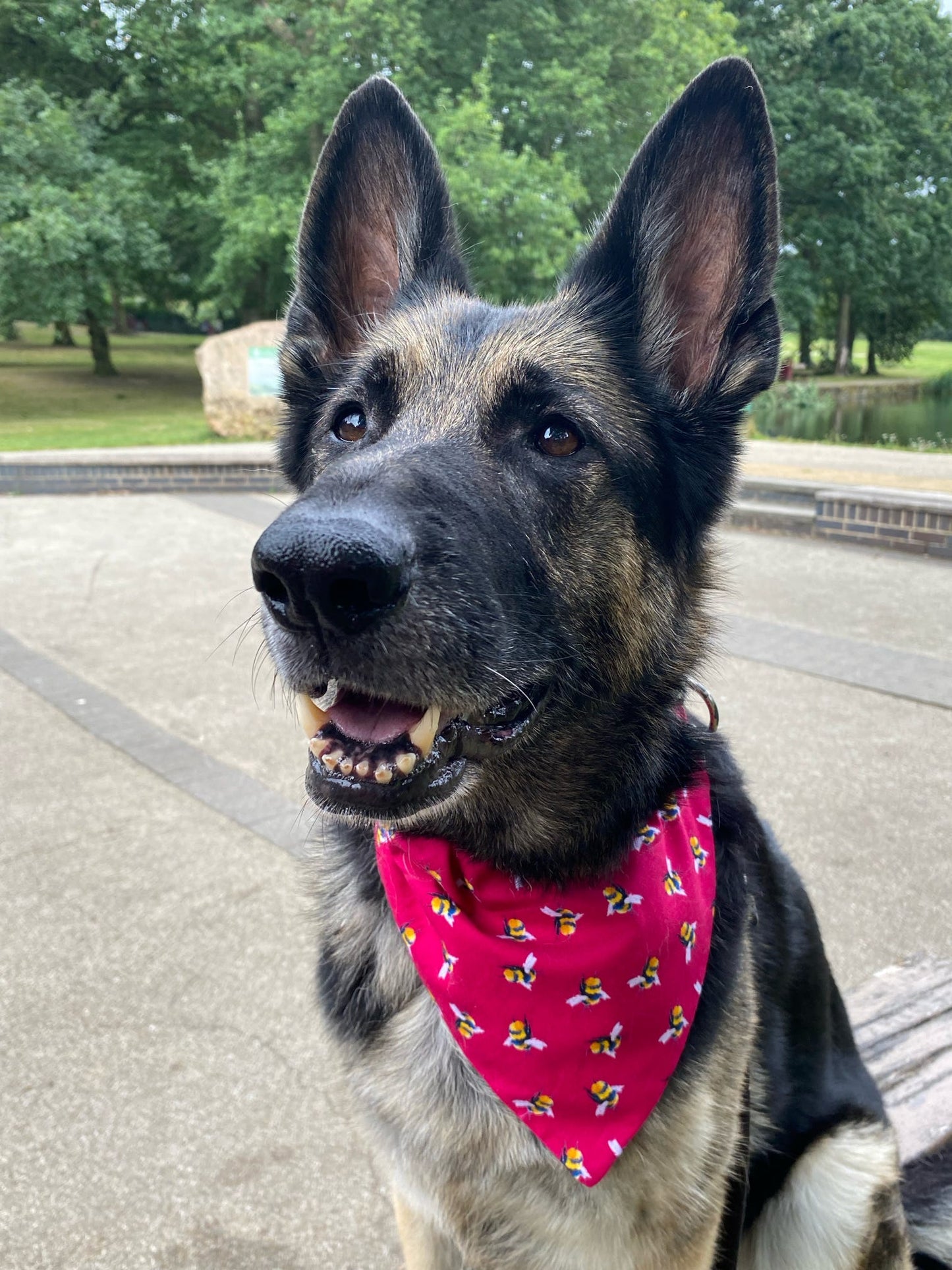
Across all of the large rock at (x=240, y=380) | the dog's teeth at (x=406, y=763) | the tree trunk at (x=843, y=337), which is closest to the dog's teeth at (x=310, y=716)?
the dog's teeth at (x=406, y=763)

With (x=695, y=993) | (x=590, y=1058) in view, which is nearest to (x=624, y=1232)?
(x=590, y=1058)

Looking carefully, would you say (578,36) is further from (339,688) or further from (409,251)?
(339,688)

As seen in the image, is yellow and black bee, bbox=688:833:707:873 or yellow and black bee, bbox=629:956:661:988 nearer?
yellow and black bee, bbox=629:956:661:988

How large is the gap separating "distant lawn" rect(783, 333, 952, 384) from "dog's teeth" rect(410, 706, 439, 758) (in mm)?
37235

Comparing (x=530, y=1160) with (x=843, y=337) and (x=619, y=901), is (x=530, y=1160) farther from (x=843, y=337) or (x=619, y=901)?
(x=843, y=337)

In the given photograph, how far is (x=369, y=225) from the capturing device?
239cm

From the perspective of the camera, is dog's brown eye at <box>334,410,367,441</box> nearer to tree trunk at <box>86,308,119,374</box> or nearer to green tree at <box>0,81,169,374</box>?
green tree at <box>0,81,169,374</box>

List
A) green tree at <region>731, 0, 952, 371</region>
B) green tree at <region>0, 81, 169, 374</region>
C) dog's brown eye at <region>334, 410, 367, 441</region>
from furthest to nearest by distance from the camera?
green tree at <region>731, 0, 952, 371</region>, green tree at <region>0, 81, 169, 374</region>, dog's brown eye at <region>334, 410, 367, 441</region>

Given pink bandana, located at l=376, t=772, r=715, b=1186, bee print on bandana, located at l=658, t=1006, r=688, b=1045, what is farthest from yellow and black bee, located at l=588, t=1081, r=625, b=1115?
bee print on bandana, located at l=658, t=1006, r=688, b=1045

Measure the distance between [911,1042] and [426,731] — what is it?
1942 mm

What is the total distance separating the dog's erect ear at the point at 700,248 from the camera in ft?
6.29

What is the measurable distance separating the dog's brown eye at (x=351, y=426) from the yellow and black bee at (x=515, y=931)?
110 centimetres

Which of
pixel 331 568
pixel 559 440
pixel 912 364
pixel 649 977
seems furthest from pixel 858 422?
pixel 912 364

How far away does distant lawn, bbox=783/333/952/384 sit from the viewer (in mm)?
44469
